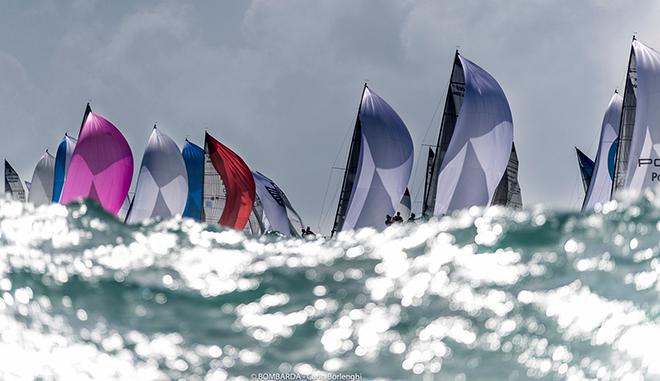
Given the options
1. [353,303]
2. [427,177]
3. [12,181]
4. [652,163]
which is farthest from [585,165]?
[353,303]

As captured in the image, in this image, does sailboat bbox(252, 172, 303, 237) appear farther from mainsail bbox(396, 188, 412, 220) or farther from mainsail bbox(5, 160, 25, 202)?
mainsail bbox(5, 160, 25, 202)

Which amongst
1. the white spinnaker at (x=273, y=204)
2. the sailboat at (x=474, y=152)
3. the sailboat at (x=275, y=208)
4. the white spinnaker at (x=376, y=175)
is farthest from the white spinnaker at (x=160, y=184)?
the sailboat at (x=474, y=152)

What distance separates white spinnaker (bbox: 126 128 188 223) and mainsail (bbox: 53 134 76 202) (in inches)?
138

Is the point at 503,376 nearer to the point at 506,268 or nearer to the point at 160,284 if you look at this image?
the point at 506,268

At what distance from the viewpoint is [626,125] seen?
29109mm

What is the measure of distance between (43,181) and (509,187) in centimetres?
2900

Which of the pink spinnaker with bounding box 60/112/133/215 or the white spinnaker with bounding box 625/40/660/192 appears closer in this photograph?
the white spinnaker with bounding box 625/40/660/192

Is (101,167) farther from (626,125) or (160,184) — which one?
(626,125)

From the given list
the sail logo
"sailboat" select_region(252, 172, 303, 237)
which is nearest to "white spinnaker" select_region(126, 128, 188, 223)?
"sailboat" select_region(252, 172, 303, 237)

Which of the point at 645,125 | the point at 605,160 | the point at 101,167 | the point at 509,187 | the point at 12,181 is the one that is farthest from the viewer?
the point at 12,181

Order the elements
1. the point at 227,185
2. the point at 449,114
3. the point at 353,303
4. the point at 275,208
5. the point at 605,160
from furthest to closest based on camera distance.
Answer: the point at 275,208
the point at 227,185
the point at 605,160
the point at 449,114
the point at 353,303

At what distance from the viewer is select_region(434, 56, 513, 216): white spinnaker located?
31.7 metres

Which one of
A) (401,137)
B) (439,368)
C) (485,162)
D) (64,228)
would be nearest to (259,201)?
(401,137)

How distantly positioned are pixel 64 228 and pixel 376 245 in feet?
9.43
